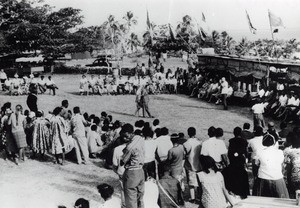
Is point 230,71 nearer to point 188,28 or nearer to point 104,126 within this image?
point 104,126

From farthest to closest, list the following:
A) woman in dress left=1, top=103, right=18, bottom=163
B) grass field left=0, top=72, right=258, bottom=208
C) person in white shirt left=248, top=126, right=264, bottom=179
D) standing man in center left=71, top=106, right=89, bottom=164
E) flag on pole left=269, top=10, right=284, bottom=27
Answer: flag on pole left=269, top=10, right=284, bottom=27
woman in dress left=1, top=103, right=18, bottom=163
standing man in center left=71, top=106, right=89, bottom=164
grass field left=0, top=72, right=258, bottom=208
person in white shirt left=248, top=126, right=264, bottom=179

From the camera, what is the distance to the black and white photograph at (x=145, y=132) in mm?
6043

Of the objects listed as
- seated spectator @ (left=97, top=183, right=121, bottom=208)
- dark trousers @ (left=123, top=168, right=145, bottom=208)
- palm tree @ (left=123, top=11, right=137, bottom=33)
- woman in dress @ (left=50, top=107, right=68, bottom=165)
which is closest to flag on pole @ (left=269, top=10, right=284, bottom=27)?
woman in dress @ (left=50, top=107, right=68, bottom=165)

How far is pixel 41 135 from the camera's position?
970 cm

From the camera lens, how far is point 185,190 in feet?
25.9

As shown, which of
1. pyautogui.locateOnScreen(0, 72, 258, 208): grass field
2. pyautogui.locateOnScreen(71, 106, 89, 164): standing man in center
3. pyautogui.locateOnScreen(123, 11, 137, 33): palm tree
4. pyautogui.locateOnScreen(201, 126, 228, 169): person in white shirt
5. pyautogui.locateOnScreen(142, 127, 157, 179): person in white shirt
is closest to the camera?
pyautogui.locateOnScreen(201, 126, 228, 169): person in white shirt

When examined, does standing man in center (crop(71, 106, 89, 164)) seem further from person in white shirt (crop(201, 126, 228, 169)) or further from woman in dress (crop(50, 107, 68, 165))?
person in white shirt (crop(201, 126, 228, 169))

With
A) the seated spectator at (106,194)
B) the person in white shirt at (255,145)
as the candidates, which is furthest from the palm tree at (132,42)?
the seated spectator at (106,194)

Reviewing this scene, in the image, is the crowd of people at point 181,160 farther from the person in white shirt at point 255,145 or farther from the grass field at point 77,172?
the grass field at point 77,172

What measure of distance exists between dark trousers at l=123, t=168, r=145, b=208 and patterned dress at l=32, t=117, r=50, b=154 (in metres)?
4.18

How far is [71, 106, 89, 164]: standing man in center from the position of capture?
957 centimetres

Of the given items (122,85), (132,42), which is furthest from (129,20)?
(122,85)

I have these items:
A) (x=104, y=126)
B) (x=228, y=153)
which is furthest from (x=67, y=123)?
(x=228, y=153)

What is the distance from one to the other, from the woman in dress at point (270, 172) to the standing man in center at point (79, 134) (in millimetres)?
4886
